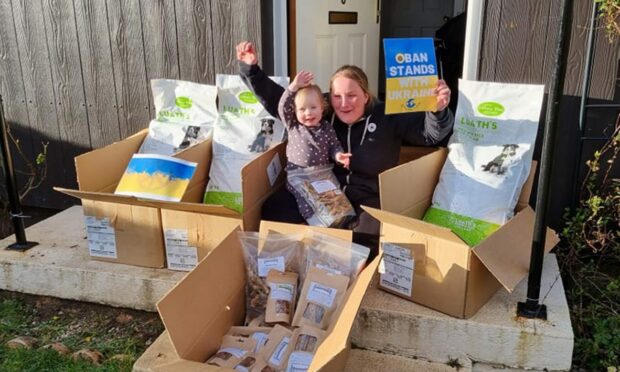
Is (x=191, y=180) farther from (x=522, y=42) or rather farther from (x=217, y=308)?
(x=522, y=42)

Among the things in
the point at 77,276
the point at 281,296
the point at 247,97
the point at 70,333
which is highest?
the point at 247,97

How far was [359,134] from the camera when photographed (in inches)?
98.3

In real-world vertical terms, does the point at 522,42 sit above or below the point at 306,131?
above

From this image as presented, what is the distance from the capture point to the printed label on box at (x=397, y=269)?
2037 millimetres

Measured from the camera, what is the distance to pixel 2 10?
3398 mm

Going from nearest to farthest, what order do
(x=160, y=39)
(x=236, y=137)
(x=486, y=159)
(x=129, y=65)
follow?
(x=486, y=159) < (x=236, y=137) < (x=160, y=39) < (x=129, y=65)

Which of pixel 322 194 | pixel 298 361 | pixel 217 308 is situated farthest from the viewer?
pixel 322 194

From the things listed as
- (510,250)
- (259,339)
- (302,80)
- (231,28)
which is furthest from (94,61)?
(510,250)

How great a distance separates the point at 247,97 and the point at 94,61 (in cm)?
123

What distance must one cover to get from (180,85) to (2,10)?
1481mm

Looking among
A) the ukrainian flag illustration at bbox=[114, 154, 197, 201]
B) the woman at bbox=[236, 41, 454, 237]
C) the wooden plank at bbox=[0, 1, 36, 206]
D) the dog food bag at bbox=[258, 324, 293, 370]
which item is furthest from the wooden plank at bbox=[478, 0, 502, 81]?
the wooden plank at bbox=[0, 1, 36, 206]

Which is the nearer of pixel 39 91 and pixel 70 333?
pixel 70 333

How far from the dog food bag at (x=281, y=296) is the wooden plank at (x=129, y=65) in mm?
1737

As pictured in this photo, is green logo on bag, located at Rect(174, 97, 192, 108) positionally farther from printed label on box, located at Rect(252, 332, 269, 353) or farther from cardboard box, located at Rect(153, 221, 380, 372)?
printed label on box, located at Rect(252, 332, 269, 353)
